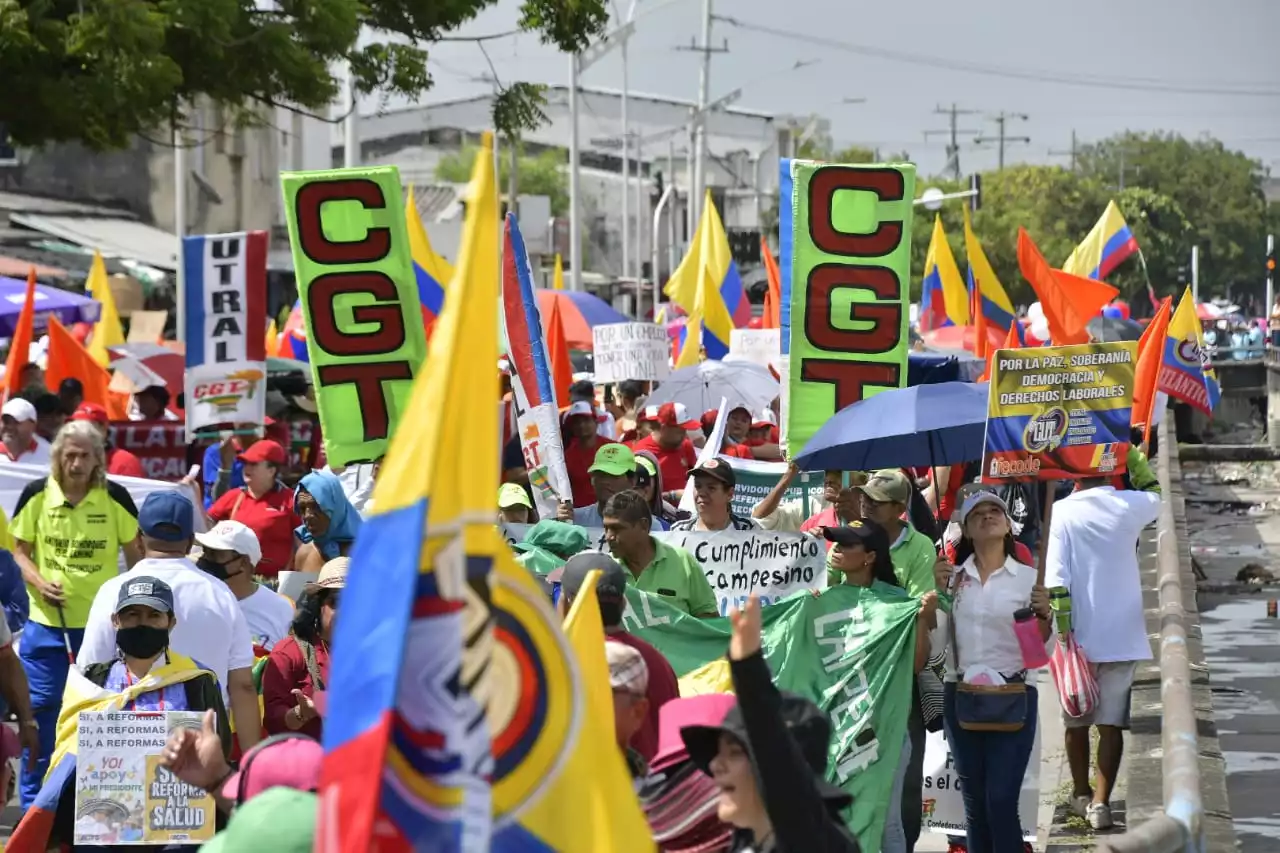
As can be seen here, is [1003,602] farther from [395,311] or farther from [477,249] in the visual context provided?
[477,249]

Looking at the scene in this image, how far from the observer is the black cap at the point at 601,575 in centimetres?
605

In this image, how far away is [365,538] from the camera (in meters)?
3.06

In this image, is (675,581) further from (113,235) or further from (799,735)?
(113,235)

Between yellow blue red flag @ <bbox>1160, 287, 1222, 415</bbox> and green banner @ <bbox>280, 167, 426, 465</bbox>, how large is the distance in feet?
27.1

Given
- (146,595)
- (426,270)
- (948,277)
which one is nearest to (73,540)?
(146,595)

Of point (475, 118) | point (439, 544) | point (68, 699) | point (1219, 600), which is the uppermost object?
point (475, 118)

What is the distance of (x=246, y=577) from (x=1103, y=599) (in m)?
3.68

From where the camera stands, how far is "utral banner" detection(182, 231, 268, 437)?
1202cm

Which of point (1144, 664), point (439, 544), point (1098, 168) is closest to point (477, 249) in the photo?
point (439, 544)

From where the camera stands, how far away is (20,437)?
11.6 meters

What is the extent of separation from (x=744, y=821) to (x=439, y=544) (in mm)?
1295

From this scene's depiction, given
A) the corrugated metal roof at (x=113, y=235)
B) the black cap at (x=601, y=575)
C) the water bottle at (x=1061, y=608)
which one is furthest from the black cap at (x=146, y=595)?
the corrugated metal roof at (x=113, y=235)

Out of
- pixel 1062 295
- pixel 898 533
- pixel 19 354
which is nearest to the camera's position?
pixel 898 533

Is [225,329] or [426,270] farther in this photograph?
[426,270]
